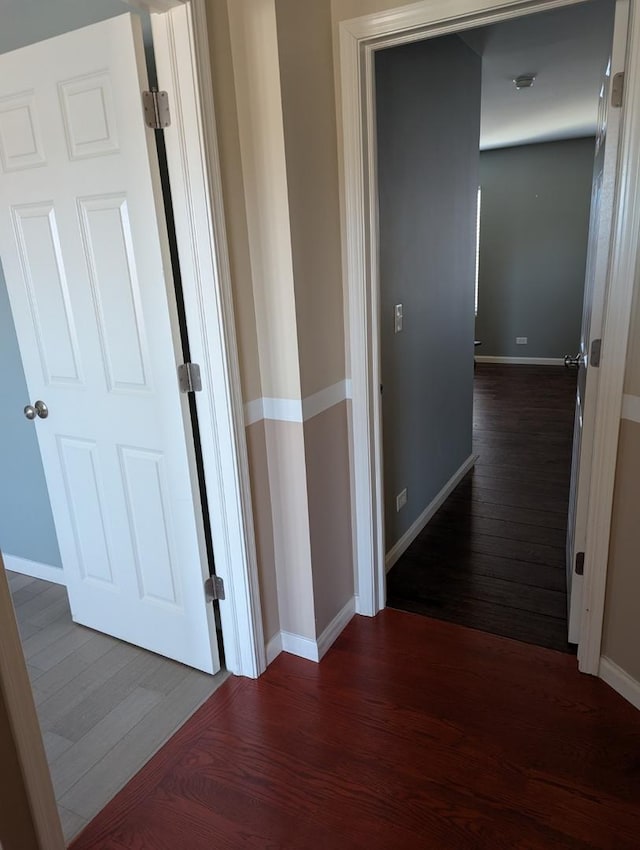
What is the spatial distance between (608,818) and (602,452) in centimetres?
101

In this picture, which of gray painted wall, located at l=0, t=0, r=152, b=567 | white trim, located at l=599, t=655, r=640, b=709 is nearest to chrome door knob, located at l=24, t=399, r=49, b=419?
gray painted wall, located at l=0, t=0, r=152, b=567

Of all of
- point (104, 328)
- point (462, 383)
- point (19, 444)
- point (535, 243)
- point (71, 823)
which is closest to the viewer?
point (71, 823)

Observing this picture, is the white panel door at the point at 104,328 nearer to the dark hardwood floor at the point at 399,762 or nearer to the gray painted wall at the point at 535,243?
the dark hardwood floor at the point at 399,762

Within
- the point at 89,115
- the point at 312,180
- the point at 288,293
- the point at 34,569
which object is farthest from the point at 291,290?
the point at 34,569

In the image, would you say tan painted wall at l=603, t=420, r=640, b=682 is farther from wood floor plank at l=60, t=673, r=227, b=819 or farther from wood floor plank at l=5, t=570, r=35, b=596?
wood floor plank at l=5, t=570, r=35, b=596

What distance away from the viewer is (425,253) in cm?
295

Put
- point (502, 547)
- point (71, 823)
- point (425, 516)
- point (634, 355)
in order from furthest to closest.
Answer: point (425, 516) → point (502, 547) → point (634, 355) → point (71, 823)

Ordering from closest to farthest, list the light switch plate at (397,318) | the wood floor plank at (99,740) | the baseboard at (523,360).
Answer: the wood floor plank at (99,740)
the light switch plate at (397,318)
the baseboard at (523,360)

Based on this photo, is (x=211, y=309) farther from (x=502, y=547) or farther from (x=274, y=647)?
(x=502, y=547)

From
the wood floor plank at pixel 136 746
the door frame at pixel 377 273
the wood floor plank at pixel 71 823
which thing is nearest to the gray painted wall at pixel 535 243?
the door frame at pixel 377 273

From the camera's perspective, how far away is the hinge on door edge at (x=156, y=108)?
163cm

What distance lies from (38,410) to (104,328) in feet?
1.69

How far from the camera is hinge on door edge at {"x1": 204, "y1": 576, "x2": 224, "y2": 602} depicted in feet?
6.61

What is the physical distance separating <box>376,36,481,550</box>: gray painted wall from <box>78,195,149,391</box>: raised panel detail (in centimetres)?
111
